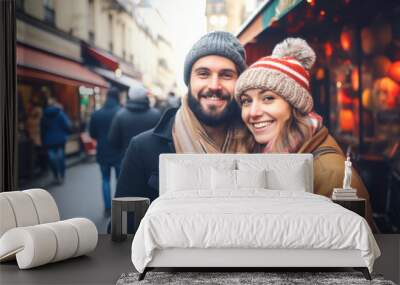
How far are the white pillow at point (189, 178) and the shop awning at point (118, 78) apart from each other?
139 centimetres

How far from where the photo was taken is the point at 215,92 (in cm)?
759

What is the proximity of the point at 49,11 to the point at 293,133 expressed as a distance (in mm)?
3026

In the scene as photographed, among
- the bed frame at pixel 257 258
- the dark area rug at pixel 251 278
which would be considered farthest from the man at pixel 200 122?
the bed frame at pixel 257 258

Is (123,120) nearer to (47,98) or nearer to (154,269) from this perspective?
(47,98)

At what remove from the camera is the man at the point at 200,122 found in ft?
24.9

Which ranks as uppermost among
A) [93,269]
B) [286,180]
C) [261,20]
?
[261,20]

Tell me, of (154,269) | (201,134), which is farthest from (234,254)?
(201,134)

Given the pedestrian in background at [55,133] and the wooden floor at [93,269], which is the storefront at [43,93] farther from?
the wooden floor at [93,269]

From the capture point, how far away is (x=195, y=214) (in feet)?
16.9

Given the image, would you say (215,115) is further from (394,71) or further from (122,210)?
(394,71)

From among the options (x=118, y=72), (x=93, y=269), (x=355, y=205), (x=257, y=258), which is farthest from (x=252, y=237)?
(x=118, y=72)

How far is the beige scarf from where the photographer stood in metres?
7.57

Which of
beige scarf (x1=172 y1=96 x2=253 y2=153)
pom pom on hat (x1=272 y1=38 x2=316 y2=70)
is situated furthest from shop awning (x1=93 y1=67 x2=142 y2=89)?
pom pom on hat (x1=272 y1=38 x2=316 y2=70)

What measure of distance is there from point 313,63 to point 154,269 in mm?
3175
